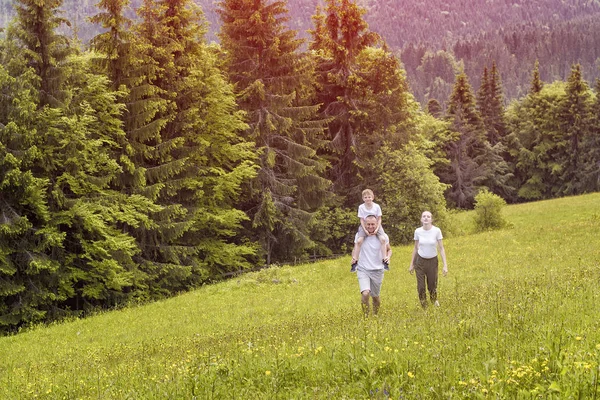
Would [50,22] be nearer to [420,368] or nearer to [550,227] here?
[420,368]

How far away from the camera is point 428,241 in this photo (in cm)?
1030

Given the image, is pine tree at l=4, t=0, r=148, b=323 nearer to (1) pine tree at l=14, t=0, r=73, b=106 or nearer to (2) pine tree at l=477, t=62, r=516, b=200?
(1) pine tree at l=14, t=0, r=73, b=106

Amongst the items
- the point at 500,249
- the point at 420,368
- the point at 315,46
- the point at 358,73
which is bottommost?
the point at 500,249

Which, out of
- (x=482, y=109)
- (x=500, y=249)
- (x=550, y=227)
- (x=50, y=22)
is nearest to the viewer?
(x=50, y=22)

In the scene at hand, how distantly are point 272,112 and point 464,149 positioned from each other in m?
35.9

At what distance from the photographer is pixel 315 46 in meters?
32.5

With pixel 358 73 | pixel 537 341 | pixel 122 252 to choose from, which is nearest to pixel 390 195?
pixel 358 73

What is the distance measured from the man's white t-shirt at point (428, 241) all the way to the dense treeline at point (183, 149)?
44.4 feet

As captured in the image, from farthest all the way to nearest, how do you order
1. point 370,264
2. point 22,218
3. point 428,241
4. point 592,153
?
point 592,153 < point 22,218 < point 428,241 < point 370,264

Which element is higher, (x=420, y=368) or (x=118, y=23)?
(x=118, y=23)

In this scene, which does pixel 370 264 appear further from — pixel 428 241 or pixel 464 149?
pixel 464 149

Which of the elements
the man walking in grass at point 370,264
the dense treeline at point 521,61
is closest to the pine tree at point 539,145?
the man walking in grass at point 370,264

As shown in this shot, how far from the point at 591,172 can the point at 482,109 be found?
1489cm

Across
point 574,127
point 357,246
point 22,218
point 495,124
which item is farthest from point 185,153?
point 495,124
